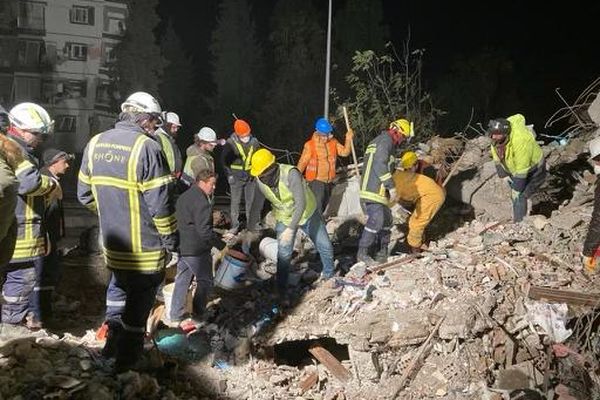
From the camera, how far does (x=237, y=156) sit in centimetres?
802

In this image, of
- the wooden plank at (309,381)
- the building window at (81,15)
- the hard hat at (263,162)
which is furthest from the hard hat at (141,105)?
the building window at (81,15)

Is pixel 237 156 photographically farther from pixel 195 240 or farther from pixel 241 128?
pixel 195 240

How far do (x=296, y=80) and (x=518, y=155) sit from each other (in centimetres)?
2348

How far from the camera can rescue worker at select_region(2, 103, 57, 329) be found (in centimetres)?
427

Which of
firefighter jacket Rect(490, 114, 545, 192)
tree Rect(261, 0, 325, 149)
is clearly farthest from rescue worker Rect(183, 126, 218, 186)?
tree Rect(261, 0, 325, 149)

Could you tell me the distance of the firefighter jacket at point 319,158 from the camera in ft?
25.6

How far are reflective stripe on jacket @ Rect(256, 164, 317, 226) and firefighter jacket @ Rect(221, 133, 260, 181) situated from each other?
231 cm

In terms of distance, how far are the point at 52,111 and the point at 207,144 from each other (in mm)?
17706

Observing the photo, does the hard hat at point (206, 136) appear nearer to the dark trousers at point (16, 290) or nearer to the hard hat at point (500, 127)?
the dark trousers at point (16, 290)

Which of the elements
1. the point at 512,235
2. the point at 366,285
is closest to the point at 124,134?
the point at 366,285

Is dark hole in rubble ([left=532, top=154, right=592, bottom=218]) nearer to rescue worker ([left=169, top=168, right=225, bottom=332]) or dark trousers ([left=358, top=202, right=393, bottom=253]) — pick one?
dark trousers ([left=358, top=202, right=393, bottom=253])

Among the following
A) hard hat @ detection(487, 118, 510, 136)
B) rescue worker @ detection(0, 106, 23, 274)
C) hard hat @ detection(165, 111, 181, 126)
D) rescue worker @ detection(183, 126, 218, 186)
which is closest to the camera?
rescue worker @ detection(0, 106, 23, 274)

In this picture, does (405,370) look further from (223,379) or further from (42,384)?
(42,384)

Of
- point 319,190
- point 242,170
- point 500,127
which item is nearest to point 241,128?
point 242,170
